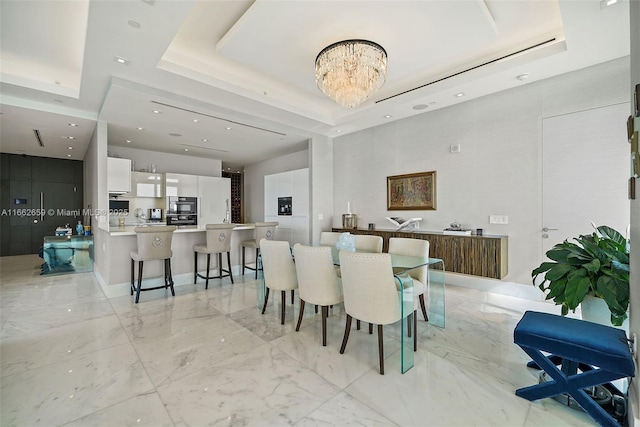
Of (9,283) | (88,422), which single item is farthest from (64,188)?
(88,422)

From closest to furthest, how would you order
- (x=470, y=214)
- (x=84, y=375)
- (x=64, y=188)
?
(x=84, y=375), (x=470, y=214), (x=64, y=188)

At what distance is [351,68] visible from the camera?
289 centimetres

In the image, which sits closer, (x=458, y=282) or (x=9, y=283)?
(x=458, y=282)

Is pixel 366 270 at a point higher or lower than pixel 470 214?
lower

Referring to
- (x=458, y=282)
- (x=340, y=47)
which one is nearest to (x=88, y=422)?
(x=340, y=47)

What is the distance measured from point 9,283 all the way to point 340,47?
6553 millimetres

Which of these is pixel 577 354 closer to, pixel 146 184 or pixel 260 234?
pixel 260 234

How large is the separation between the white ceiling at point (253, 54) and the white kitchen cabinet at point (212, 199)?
7.18 ft

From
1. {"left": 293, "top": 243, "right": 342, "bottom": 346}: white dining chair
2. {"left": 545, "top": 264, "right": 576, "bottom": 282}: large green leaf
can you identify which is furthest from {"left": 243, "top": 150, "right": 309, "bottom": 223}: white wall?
{"left": 545, "top": 264, "right": 576, "bottom": 282}: large green leaf

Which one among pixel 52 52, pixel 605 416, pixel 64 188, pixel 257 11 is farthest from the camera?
pixel 64 188

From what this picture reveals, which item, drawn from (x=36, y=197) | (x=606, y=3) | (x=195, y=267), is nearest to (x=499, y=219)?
(x=606, y=3)

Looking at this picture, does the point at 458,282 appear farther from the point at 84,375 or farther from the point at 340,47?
the point at 84,375

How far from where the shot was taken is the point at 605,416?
1.56 m

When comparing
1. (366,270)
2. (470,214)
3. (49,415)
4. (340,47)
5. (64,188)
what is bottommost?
(49,415)
